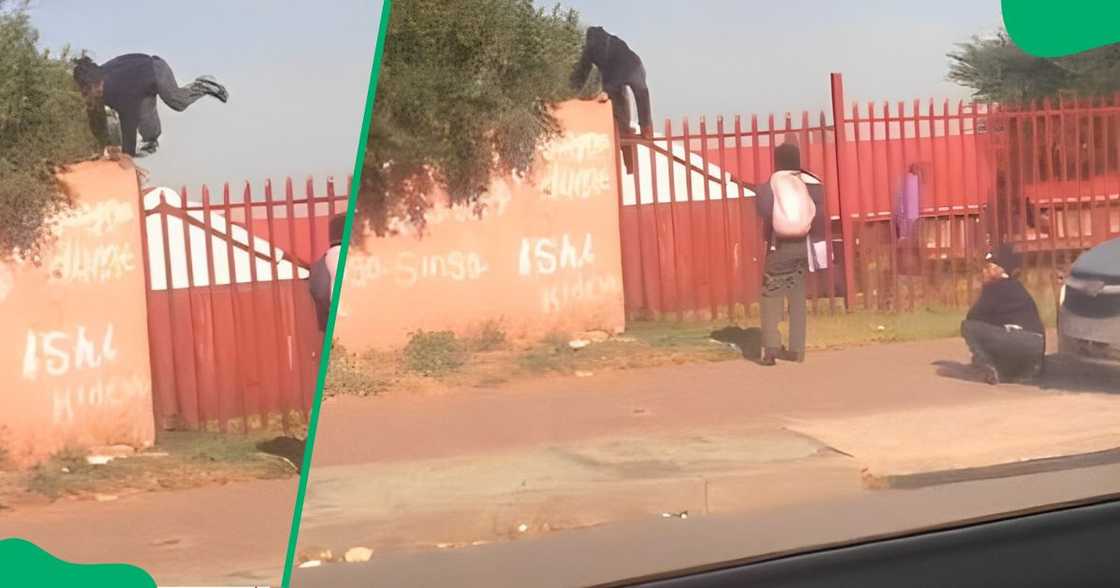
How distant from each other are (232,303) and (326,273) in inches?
12.6

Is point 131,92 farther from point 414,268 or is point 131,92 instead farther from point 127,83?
point 414,268

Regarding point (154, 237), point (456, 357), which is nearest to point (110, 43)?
point (154, 237)

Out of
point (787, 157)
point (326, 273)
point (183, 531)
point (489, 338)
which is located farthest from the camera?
point (787, 157)

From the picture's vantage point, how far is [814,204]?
16.6ft

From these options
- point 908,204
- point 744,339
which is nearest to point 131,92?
point 744,339

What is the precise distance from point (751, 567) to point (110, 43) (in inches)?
109

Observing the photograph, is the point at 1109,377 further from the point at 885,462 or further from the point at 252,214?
the point at 252,214

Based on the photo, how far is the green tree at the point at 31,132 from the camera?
377 centimetres

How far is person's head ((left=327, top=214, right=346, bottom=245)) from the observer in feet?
14.0

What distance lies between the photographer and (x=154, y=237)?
4.07 m

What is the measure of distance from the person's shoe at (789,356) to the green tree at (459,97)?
4.00ft

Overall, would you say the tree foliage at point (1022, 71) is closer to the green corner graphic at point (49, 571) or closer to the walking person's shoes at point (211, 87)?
the walking person's shoes at point (211, 87)

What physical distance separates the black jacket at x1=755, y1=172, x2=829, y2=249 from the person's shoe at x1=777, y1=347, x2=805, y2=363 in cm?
40

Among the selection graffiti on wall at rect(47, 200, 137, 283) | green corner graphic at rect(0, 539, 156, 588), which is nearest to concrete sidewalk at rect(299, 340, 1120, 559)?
green corner graphic at rect(0, 539, 156, 588)
